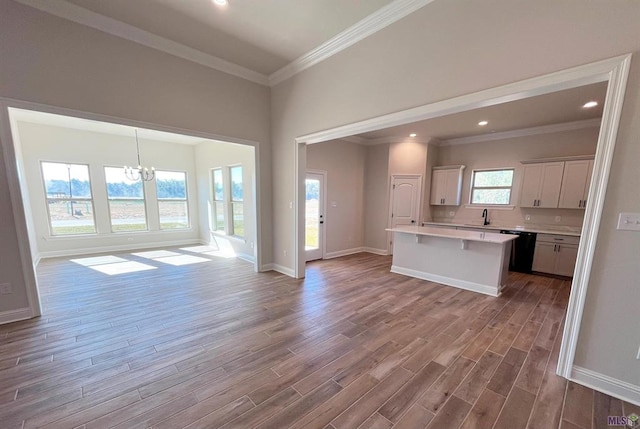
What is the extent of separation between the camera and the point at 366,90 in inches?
122

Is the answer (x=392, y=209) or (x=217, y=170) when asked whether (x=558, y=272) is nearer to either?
(x=392, y=209)

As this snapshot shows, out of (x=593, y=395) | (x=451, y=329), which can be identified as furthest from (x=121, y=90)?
(x=593, y=395)

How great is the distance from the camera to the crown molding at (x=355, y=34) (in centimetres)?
260

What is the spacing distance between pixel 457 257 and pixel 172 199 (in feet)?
25.5

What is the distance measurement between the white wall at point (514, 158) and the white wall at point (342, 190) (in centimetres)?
193

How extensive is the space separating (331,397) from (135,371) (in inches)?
65.9

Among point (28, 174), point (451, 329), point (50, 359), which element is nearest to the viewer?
point (50, 359)

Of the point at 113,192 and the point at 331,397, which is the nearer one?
the point at 331,397

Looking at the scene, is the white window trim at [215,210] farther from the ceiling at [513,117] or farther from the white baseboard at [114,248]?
the ceiling at [513,117]

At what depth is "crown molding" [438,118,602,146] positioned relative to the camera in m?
4.74

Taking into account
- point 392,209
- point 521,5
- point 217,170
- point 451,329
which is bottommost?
point 451,329

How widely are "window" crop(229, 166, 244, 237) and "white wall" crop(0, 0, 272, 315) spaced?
2.15 m

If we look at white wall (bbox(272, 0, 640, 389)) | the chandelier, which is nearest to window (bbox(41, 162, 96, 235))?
the chandelier

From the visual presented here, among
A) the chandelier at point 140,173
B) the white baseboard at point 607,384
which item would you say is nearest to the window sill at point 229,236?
the chandelier at point 140,173
